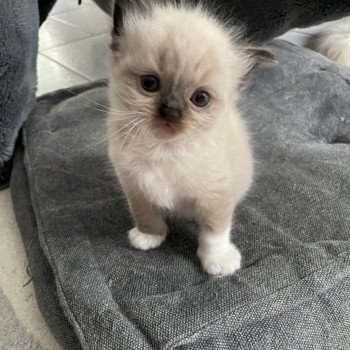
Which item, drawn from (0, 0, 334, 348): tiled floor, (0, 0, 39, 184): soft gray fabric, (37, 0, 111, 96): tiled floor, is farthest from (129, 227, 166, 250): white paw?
(37, 0, 111, 96): tiled floor

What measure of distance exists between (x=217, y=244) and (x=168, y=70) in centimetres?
35

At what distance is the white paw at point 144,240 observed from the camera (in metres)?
0.93

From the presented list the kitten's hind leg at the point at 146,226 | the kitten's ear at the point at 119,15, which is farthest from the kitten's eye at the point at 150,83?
the kitten's hind leg at the point at 146,226

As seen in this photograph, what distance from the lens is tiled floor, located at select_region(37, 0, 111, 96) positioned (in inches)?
74.4

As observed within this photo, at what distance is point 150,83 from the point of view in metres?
0.71

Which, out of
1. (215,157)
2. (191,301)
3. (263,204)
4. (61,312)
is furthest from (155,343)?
(263,204)

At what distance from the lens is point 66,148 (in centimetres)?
125

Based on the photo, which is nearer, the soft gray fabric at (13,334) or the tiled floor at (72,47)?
the soft gray fabric at (13,334)

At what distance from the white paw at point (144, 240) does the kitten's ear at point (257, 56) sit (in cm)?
38

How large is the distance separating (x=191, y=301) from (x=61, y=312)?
0.25 metres

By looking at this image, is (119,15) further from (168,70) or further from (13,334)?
(13,334)

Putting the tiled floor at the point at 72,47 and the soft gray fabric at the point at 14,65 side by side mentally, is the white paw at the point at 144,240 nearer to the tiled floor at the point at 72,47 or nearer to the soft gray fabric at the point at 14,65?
the soft gray fabric at the point at 14,65

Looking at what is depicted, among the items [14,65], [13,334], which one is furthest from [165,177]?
[14,65]

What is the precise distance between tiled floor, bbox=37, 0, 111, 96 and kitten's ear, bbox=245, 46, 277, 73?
3.42 ft
